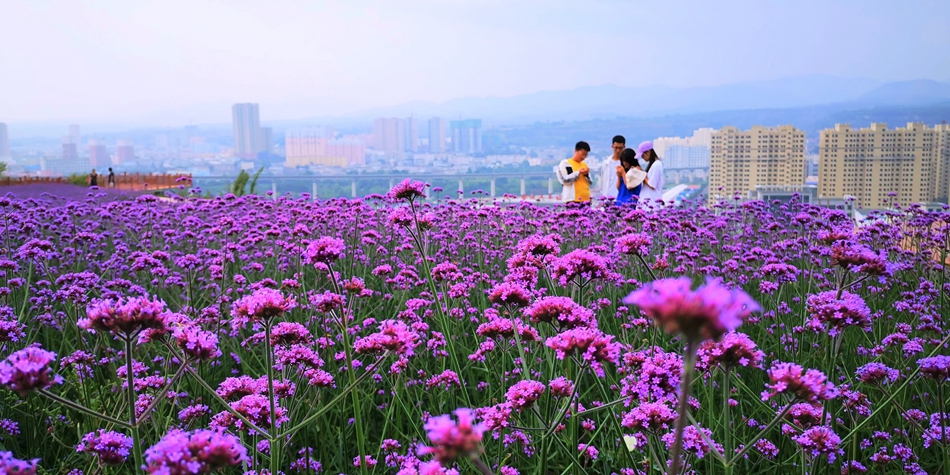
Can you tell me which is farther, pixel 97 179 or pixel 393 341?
pixel 97 179

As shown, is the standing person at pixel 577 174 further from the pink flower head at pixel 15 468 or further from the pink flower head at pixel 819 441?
the pink flower head at pixel 15 468

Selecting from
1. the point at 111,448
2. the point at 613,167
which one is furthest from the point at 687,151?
the point at 111,448

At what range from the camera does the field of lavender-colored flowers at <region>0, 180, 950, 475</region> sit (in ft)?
3.80

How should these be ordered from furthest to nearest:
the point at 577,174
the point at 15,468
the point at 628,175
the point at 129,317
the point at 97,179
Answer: the point at 97,179
the point at 577,174
the point at 628,175
the point at 129,317
the point at 15,468

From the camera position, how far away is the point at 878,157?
67.2ft

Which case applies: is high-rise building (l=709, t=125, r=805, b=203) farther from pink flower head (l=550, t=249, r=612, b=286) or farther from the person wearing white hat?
pink flower head (l=550, t=249, r=612, b=286)

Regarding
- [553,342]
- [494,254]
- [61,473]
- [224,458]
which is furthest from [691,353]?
[494,254]

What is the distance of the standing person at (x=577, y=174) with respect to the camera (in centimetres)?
841

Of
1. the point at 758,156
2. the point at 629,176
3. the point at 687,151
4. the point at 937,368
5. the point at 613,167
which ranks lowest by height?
the point at 937,368

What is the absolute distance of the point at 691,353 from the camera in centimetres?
65

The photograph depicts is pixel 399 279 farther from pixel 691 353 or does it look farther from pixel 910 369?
pixel 691 353

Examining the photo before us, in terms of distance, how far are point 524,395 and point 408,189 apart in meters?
1.07

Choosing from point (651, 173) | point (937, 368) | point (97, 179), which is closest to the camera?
point (937, 368)

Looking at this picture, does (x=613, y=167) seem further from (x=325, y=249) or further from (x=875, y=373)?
(x=325, y=249)
